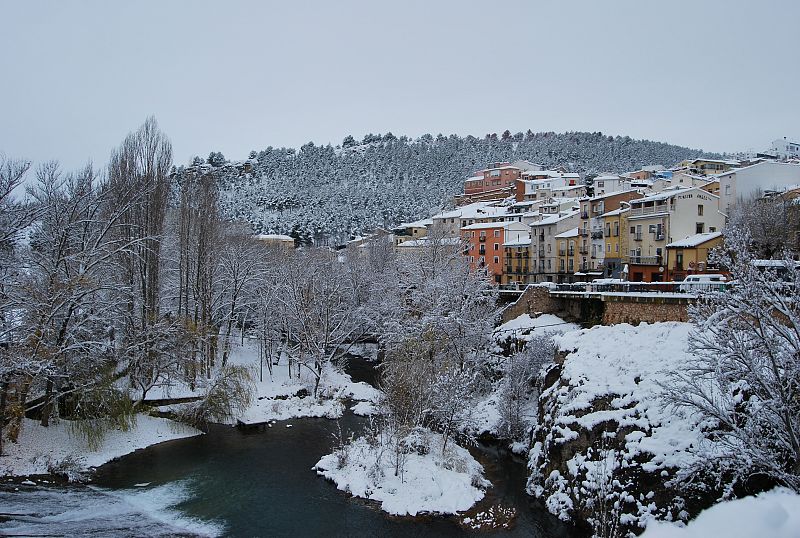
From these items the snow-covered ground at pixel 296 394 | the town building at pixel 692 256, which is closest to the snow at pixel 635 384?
the snow-covered ground at pixel 296 394

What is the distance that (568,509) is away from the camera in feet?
55.8

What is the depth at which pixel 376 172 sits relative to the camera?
132 meters

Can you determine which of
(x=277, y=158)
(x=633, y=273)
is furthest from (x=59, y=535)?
(x=277, y=158)

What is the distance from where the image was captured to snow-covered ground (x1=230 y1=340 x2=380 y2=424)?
2931 centimetres

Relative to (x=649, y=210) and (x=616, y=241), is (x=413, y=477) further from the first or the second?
(x=616, y=241)

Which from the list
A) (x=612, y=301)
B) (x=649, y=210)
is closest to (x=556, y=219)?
(x=649, y=210)

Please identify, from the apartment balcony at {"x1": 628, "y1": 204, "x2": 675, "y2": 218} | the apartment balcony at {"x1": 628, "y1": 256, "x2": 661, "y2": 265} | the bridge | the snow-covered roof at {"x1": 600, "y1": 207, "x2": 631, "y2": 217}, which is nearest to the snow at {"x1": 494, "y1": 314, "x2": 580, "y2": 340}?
the bridge

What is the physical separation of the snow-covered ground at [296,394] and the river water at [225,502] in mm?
5846

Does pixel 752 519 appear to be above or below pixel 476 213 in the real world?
below

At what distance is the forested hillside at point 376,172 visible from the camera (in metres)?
102

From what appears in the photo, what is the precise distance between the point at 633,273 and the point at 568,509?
2928cm

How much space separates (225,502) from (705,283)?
72.9 feet

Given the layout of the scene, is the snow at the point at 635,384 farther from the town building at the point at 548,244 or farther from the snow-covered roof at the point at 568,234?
the town building at the point at 548,244

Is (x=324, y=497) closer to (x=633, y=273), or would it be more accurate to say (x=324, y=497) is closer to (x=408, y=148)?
(x=633, y=273)
